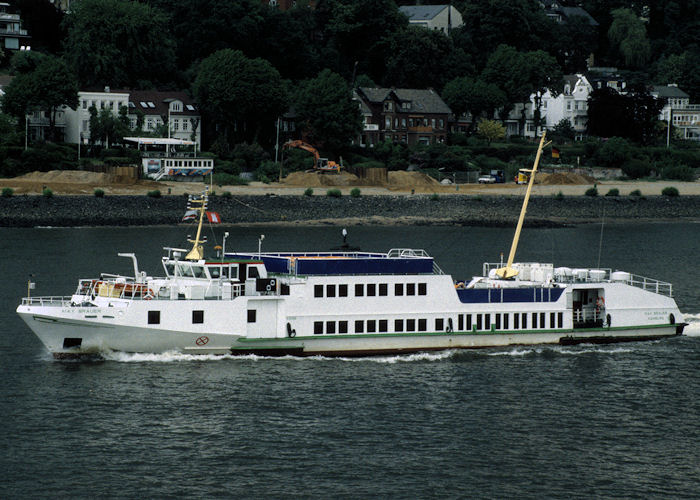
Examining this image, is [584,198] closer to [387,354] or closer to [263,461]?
[387,354]

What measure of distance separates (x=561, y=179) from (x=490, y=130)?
19.8 metres

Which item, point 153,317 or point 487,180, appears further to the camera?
point 487,180

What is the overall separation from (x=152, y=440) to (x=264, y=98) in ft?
325

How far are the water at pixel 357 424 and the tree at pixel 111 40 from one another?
8454cm

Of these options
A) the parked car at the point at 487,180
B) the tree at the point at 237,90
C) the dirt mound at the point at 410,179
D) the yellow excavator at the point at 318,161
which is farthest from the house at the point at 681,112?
the tree at the point at 237,90

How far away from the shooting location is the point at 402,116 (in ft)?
524

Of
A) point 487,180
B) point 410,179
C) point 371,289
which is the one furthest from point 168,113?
point 371,289

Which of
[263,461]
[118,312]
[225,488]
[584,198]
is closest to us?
[225,488]

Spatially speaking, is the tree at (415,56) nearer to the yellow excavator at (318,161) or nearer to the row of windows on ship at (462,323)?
the yellow excavator at (318,161)

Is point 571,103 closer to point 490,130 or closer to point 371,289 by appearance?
point 490,130

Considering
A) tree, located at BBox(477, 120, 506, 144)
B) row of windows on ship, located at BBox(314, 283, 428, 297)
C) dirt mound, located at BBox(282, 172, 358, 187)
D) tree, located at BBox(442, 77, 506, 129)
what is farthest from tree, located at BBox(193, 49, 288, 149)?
row of windows on ship, located at BBox(314, 283, 428, 297)

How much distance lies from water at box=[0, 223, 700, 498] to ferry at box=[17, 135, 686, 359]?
0.84 meters

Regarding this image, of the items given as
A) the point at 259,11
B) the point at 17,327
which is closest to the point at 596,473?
the point at 17,327

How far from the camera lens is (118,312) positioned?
48562 mm
